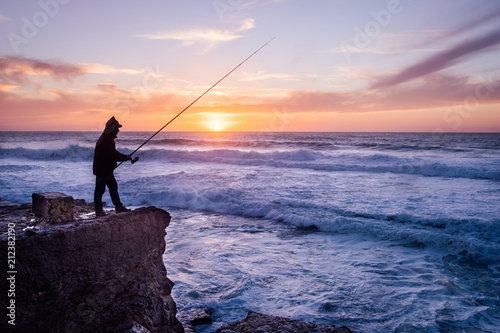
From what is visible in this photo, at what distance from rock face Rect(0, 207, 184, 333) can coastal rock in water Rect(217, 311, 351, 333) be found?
0.75m

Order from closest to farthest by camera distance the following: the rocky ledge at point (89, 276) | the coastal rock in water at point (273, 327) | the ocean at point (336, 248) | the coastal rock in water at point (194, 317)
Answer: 1. the rocky ledge at point (89, 276)
2. the coastal rock in water at point (273, 327)
3. the coastal rock in water at point (194, 317)
4. the ocean at point (336, 248)

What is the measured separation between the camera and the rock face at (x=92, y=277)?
2762 mm

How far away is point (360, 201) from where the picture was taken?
35.2ft

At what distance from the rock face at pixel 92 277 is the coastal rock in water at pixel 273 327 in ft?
2.47

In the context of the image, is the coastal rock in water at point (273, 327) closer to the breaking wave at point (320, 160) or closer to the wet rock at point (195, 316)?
the wet rock at point (195, 316)

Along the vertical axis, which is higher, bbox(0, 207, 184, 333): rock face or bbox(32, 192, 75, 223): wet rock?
bbox(32, 192, 75, 223): wet rock

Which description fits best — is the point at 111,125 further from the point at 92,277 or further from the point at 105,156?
the point at 92,277

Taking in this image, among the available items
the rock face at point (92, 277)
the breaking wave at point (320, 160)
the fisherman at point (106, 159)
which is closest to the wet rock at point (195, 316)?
the rock face at point (92, 277)

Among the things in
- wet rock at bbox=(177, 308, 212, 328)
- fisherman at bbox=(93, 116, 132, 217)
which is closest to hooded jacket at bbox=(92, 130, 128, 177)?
fisherman at bbox=(93, 116, 132, 217)

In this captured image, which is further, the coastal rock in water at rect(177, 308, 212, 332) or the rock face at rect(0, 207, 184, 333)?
the coastal rock in water at rect(177, 308, 212, 332)

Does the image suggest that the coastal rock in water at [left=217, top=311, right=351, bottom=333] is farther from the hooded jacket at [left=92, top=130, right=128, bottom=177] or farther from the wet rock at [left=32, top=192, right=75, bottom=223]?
the hooded jacket at [left=92, top=130, right=128, bottom=177]

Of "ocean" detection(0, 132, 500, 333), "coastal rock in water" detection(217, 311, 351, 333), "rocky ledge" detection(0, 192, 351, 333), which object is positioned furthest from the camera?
"ocean" detection(0, 132, 500, 333)

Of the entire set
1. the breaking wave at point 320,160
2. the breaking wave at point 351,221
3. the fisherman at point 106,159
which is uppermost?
the fisherman at point 106,159

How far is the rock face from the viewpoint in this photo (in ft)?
9.06
